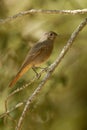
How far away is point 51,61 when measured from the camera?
6602 millimetres

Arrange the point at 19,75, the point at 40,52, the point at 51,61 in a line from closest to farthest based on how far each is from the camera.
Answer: the point at 19,75, the point at 40,52, the point at 51,61

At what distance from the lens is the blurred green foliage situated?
651 centimetres

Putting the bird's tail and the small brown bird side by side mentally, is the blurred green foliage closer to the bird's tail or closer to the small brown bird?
the small brown bird

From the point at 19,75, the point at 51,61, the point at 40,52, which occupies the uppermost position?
the point at 51,61

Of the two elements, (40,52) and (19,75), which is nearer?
(19,75)

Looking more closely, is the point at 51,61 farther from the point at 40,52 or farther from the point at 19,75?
the point at 19,75

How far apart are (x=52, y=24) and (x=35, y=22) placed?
0.77 feet

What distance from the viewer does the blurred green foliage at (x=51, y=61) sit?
6512 millimetres

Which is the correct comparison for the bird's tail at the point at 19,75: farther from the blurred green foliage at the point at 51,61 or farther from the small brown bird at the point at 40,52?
the blurred green foliage at the point at 51,61

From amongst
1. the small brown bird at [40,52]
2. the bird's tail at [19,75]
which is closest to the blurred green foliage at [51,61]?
the small brown bird at [40,52]

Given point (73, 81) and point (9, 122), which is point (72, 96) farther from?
point (9, 122)

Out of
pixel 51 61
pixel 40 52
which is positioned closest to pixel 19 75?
pixel 40 52

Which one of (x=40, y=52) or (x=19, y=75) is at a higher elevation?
(x=40, y=52)

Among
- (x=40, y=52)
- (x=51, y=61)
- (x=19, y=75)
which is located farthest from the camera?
(x=51, y=61)
